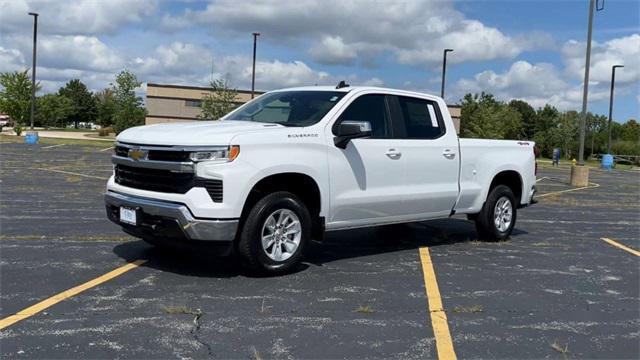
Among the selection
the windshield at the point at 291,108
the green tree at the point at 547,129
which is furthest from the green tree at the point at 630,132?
the windshield at the point at 291,108

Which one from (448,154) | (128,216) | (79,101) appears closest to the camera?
(128,216)

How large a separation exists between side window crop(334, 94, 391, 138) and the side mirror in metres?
0.37

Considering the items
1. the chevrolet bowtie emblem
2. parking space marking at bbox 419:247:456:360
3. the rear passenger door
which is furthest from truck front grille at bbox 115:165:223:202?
the rear passenger door

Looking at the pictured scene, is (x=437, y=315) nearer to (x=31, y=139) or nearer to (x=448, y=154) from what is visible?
(x=448, y=154)

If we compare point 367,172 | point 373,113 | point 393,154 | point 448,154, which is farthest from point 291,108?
point 448,154

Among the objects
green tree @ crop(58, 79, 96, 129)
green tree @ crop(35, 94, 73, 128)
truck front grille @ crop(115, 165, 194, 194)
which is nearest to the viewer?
truck front grille @ crop(115, 165, 194, 194)

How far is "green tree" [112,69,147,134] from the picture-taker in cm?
5088

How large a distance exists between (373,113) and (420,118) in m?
0.85

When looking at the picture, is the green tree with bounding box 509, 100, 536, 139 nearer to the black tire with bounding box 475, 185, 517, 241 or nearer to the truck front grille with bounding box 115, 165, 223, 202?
the black tire with bounding box 475, 185, 517, 241

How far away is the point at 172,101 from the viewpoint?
6569 centimetres

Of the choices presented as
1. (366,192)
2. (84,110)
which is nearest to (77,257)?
(366,192)

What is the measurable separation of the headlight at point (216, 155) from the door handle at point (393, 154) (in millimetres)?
2045

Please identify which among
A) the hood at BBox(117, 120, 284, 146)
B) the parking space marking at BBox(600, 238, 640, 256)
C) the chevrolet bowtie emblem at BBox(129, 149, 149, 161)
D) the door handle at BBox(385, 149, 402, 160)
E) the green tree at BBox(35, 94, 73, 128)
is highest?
the green tree at BBox(35, 94, 73, 128)

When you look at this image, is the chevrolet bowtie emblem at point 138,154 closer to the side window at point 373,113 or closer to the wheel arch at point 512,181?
the side window at point 373,113
